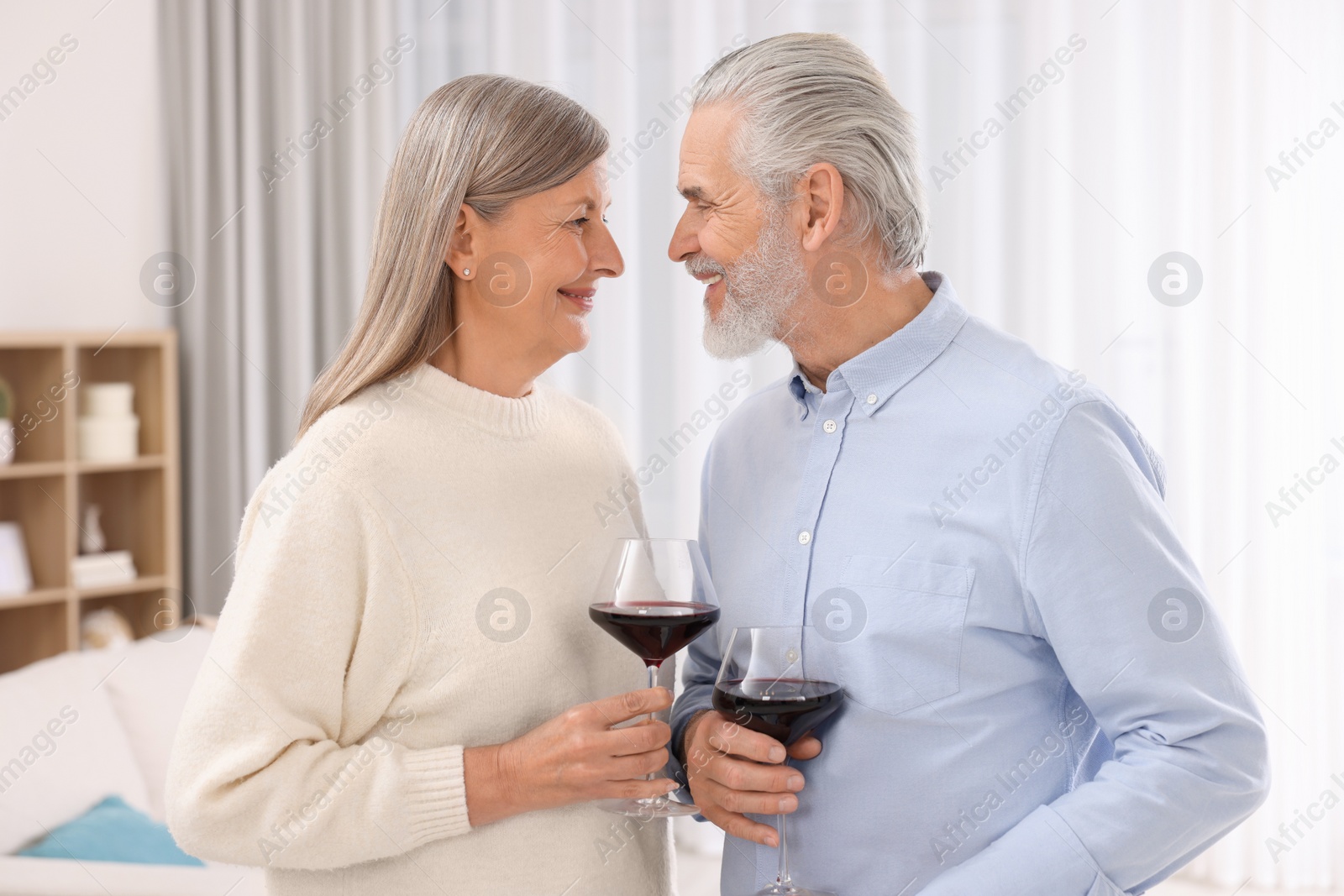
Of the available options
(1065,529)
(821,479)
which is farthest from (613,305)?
(1065,529)

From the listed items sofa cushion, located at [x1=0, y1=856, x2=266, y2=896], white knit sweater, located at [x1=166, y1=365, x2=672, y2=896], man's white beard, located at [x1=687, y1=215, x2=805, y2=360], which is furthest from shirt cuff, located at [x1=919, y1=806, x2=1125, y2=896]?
sofa cushion, located at [x1=0, y1=856, x2=266, y2=896]

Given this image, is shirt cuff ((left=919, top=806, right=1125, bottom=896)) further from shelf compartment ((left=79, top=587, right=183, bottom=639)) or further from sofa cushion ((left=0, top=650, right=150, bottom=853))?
shelf compartment ((left=79, top=587, right=183, bottom=639))

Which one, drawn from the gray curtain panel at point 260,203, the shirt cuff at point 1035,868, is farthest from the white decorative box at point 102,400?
the shirt cuff at point 1035,868

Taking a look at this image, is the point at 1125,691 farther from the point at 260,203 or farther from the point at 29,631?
the point at 260,203

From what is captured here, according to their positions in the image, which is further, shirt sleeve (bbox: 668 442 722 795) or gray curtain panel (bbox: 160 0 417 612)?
gray curtain panel (bbox: 160 0 417 612)

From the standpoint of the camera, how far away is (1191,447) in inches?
137

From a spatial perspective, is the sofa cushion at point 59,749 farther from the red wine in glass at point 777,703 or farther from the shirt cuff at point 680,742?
the red wine in glass at point 777,703

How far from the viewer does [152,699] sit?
9.97 feet

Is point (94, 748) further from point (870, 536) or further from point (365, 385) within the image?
point (870, 536)

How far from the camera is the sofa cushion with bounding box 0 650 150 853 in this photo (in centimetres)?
255

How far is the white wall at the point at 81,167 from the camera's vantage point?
150 inches

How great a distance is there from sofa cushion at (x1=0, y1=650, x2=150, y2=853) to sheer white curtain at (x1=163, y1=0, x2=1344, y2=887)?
5.75 feet

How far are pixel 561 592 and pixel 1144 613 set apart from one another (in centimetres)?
67

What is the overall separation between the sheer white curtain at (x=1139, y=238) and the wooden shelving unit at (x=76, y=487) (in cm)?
145
